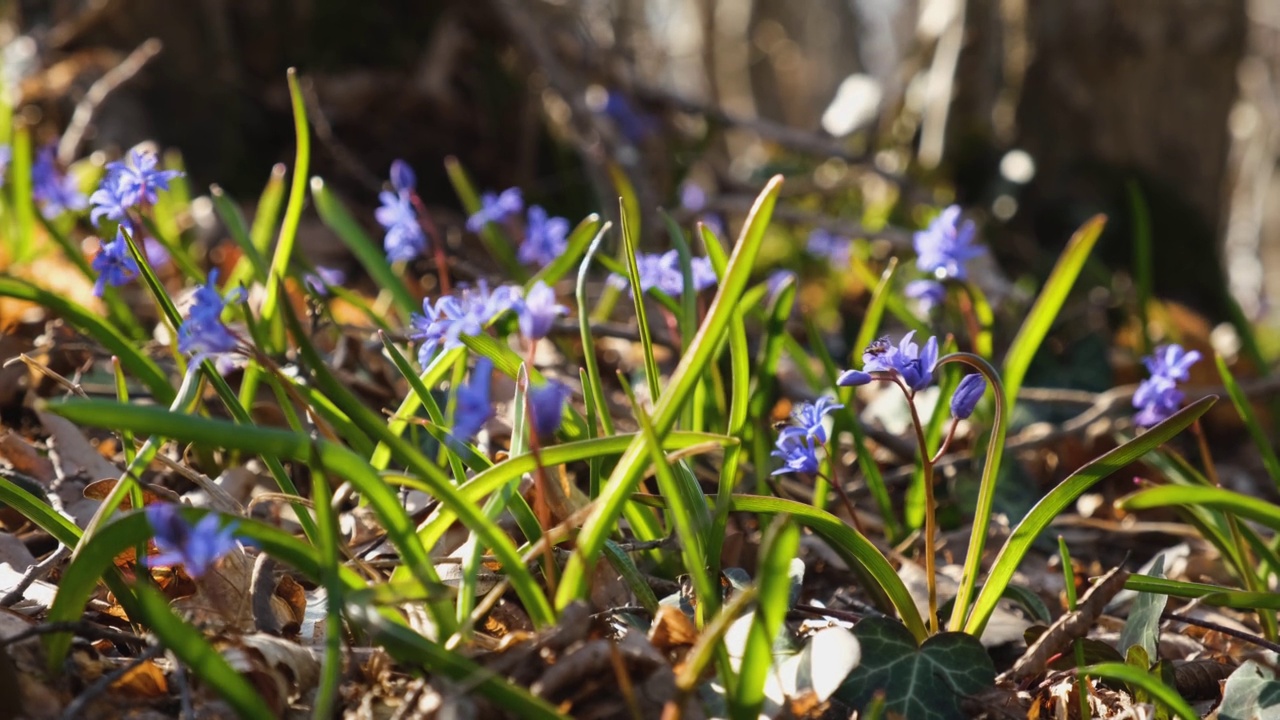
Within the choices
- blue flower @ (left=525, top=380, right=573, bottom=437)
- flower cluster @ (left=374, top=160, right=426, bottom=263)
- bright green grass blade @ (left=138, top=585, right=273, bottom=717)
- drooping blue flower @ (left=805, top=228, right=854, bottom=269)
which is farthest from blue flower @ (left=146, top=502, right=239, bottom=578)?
drooping blue flower @ (left=805, top=228, right=854, bottom=269)

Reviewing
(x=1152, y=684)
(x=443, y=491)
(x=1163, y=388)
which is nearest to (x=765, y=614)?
(x=443, y=491)

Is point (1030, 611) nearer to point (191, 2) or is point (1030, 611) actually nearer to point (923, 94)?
point (923, 94)

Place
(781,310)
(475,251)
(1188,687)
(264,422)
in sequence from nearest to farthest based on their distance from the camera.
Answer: (1188,687) < (781,310) < (264,422) < (475,251)

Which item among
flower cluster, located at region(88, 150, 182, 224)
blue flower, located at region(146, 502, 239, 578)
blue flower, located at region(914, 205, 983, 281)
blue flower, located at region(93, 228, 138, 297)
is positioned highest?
flower cluster, located at region(88, 150, 182, 224)

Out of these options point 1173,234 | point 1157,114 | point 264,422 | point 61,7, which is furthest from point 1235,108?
point 61,7

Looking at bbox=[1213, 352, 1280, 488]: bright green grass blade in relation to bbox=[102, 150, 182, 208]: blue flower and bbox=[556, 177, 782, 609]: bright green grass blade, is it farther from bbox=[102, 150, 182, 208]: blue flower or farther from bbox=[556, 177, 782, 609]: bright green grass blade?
bbox=[102, 150, 182, 208]: blue flower

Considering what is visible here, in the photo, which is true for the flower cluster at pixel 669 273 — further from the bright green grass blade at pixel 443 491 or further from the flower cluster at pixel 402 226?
the bright green grass blade at pixel 443 491
